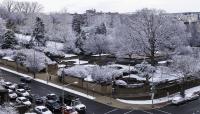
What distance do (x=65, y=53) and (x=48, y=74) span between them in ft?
75.4

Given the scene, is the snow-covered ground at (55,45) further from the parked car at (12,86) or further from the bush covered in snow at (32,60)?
the parked car at (12,86)

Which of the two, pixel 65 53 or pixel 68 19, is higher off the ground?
pixel 68 19

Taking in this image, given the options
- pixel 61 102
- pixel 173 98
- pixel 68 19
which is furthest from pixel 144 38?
pixel 68 19

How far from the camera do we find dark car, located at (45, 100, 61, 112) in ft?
131

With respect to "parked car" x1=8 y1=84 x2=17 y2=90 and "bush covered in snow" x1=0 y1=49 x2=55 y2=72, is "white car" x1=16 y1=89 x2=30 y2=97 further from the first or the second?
"bush covered in snow" x1=0 y1=49 x2=55 y2=72

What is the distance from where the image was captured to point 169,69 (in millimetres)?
55469

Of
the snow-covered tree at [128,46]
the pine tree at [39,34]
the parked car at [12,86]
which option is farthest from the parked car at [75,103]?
the pine tree at [39,34]

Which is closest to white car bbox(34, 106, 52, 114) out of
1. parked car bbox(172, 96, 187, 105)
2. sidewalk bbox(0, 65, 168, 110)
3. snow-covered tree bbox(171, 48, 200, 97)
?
sidewalk bbox(0, 65, 168, 110)

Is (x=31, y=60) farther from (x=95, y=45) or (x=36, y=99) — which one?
(x=95, y=45)

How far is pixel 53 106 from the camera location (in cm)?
4044

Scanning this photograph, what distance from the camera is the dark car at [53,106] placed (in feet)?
131

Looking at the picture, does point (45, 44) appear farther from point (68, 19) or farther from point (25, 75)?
point (68, 19)

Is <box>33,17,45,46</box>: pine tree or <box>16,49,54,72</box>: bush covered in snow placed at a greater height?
<box>33,17,45,46</box>: pine tree

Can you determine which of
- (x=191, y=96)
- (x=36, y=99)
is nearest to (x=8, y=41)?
(x=36, y=99)
